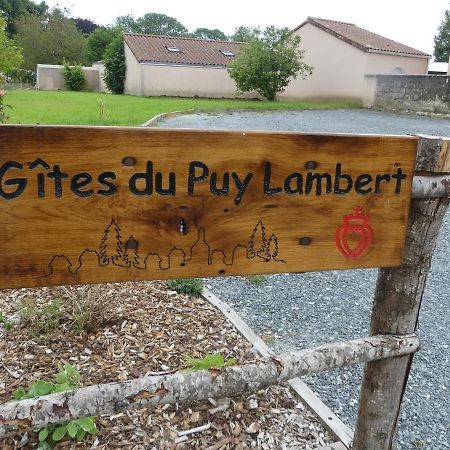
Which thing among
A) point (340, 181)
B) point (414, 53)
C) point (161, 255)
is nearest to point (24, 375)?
point (161, 255)

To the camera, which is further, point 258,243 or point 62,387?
point 62,387

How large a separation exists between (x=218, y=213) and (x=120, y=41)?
3195 cm

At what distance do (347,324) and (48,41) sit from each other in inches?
1805

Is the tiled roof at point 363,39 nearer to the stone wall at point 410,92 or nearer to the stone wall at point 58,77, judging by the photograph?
the stone wall at point 410,92

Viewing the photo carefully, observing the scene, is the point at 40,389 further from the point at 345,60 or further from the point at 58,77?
the point at 58,77

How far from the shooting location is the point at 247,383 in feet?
4.99

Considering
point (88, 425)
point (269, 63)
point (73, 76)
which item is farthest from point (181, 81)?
point (88, 425)

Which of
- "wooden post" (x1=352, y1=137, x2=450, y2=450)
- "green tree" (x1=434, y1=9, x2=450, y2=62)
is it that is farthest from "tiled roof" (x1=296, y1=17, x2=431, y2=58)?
"wooden post" (x1=352, y1=137, x2=450, y2=450)

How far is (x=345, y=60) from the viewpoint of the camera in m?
22.8

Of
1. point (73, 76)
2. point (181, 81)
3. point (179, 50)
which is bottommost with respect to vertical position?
point (73, 76)

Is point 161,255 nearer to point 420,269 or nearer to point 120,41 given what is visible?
point 420,269

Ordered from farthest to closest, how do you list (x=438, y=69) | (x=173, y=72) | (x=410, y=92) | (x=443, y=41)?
Answer: (x=443, y=41)
(x=438, y=69)
(x=173, y=72)
(x=410, y=92)

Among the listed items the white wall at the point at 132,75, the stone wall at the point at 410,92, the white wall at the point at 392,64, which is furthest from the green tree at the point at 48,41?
the stone wall at the point at 410,92

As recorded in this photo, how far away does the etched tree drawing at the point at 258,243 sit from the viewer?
54.2 inches
